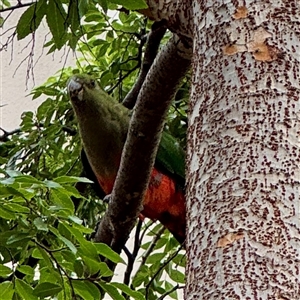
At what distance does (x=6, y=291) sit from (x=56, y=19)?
466 millimetres

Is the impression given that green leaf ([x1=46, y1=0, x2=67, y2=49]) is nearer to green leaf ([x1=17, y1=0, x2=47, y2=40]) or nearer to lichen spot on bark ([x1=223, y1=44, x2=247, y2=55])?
green leaf ([x1=17, y1=0, x2=47, y2=40])

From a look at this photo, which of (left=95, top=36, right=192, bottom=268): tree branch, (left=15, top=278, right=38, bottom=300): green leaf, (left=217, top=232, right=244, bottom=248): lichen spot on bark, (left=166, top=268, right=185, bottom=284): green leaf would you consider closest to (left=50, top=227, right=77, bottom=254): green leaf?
(left=15, top=278, right=38, bottom=300): green leaf

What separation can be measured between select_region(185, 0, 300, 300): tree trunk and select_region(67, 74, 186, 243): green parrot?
992 mm

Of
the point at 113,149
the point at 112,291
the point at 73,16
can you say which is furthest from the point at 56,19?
the point at 113,149

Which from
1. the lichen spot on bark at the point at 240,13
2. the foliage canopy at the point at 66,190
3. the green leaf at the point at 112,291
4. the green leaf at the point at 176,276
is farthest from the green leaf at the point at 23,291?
the green leaf at the point at 176,276

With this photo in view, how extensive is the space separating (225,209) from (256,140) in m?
0.07

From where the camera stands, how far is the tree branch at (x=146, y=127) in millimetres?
1126

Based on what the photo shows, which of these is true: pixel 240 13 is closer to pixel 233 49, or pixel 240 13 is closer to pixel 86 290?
pixel 233 49

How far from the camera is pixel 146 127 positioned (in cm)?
118

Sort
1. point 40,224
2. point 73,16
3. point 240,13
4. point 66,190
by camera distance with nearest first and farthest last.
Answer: point 240,13, point 40,224, point 66,190, point 73,16

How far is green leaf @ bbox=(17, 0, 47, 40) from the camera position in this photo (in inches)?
50.1

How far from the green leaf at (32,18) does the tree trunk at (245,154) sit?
521 mm

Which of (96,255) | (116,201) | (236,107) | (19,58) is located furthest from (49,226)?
(19,58)

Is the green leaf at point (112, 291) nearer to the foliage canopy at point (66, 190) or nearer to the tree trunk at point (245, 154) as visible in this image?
the foliage canopy at point (66, 190)
